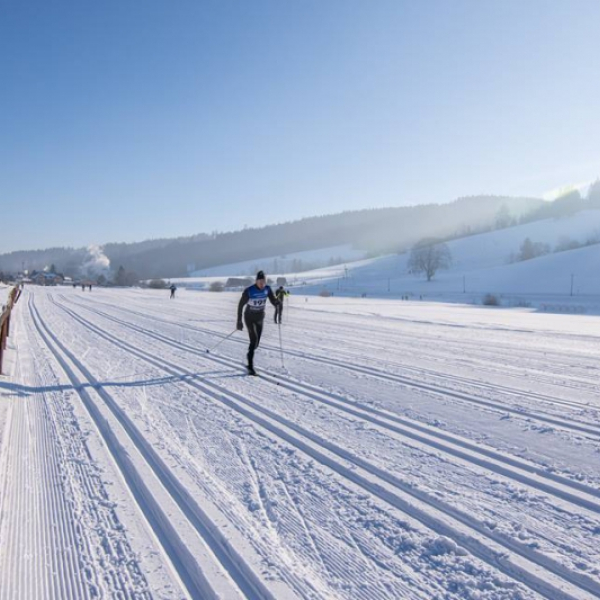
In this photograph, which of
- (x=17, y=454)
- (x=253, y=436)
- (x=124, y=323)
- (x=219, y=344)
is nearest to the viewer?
(x=17, y=454)

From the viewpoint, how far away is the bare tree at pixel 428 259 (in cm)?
10028

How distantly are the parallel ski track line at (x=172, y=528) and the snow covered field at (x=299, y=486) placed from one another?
14mm

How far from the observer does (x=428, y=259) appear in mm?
100000

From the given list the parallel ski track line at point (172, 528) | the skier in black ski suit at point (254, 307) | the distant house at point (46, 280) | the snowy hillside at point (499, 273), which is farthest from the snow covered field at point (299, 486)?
the distant house at point (46, 280)

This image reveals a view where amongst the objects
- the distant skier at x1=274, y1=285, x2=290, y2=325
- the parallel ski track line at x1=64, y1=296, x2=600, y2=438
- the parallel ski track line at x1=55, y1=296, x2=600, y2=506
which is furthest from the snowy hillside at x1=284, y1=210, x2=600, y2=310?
the parallel ski track line at x1=55, y1=296, x2=600, y2=506

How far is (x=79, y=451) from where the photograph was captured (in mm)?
4938

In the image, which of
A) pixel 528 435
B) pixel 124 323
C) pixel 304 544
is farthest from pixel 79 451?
pixel 124 323

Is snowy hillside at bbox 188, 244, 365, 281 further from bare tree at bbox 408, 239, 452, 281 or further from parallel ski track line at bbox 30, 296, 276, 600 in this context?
parallel ski track line at bbox 30, 296, 276, 600

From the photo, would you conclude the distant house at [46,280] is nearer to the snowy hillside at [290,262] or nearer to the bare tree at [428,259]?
the snowy hillside at [290,262]

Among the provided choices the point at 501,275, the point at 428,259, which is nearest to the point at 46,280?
the point at 428,259

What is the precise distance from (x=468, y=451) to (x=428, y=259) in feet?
325

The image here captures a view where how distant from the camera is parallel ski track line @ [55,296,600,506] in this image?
411 centimetres

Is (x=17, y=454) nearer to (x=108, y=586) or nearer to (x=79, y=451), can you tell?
(x=79, y=451)

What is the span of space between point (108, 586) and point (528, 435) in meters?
4.76
